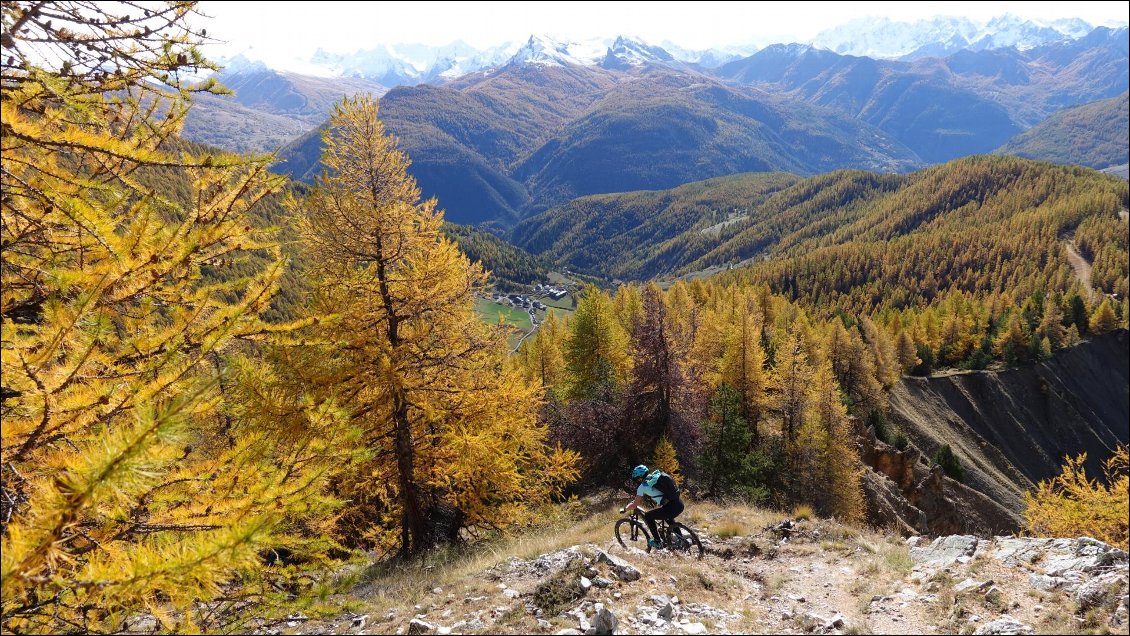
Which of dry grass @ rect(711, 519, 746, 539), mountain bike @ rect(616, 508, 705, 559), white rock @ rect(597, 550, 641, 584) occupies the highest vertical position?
white rock @ rect(597, 550, 641, 584)

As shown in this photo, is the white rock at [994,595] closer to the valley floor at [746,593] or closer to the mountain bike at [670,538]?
the valley floor at [746,593]

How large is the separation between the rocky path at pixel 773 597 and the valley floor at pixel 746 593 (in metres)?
0.03

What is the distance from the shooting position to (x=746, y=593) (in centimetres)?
1034

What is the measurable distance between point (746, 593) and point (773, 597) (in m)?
0.59

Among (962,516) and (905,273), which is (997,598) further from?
(905,273)

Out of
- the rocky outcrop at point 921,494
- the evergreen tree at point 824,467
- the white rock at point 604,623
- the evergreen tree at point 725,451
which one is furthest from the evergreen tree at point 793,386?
the white rock at point 604,623

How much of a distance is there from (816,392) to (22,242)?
3864cm

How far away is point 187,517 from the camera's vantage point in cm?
461

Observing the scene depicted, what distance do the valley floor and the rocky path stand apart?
0.03 m

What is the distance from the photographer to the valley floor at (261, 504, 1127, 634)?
8.15 meters

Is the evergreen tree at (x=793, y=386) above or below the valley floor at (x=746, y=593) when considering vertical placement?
below

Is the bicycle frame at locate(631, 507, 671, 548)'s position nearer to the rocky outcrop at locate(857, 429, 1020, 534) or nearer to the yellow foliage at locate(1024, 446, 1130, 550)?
the yellow foliage at locate(1024, 446, 1130, 550)

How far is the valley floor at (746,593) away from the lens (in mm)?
8148

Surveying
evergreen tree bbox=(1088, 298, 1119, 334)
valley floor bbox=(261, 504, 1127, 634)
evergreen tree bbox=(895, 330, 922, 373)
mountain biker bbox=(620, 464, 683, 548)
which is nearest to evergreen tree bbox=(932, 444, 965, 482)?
evergreen tree bbox=(895, 330, 922, 373)
